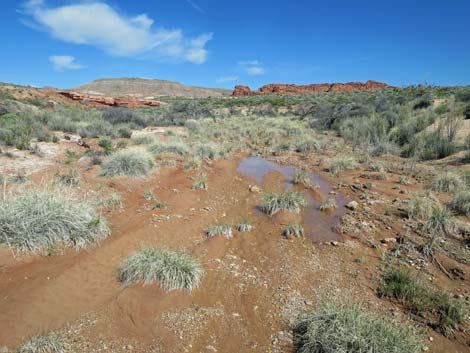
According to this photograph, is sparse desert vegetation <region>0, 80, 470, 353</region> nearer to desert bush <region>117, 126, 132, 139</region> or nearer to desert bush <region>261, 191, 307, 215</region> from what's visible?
desert bush <region>261, 191, 307, 215</region>

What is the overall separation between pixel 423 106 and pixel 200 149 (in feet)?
48.4

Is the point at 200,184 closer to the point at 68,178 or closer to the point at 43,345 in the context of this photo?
the point at 68,178

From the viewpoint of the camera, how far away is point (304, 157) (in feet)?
39.6

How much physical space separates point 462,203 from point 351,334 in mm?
4769

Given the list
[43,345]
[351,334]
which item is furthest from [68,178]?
[351,334]

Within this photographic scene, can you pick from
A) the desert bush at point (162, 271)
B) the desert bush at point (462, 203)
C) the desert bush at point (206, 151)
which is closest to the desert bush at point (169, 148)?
the desert bush at point (206, 151)

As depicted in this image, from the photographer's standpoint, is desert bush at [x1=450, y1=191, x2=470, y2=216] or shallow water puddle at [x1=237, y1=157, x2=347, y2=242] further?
desert bush at [x1=450, y1=191, x2=470, y2=216]

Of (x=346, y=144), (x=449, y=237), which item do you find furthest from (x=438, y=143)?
(x=449, y=237)

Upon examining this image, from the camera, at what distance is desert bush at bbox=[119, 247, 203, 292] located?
367 centimetres

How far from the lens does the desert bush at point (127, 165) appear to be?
749 centimetres

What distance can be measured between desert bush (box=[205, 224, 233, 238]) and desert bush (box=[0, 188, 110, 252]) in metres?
1.78

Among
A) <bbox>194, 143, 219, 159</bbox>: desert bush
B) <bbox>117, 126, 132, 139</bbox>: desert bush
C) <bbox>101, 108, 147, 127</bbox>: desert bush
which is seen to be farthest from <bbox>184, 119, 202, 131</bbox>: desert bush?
<bbox>194, 143, 219, 159</bbox>: desert bush

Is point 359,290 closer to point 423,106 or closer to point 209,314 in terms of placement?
point 209,314

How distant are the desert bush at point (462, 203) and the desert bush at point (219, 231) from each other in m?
4.68
